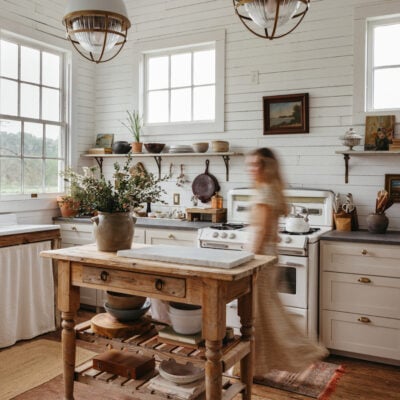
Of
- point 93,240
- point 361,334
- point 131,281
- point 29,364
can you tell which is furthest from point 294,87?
point 29,364

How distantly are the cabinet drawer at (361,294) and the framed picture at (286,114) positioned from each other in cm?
160

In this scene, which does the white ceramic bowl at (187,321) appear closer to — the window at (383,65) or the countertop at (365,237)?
the countertop at (365,237)

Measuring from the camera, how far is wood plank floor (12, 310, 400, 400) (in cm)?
322

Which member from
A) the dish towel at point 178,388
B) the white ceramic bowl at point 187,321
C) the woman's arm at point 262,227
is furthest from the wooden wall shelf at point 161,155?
the dish towel at point 178,388

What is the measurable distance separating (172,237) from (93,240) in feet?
3.36

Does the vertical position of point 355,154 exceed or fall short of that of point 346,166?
it exceeds it

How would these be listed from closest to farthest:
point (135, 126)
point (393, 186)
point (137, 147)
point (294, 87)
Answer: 1. point (393, 186)
2. point (294, 87)
3. point (137, 147)
4. point (135, 126)

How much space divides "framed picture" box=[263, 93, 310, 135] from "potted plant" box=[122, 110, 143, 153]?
5.07ft

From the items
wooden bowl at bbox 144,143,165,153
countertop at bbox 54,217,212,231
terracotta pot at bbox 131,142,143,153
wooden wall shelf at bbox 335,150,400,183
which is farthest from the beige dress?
terracotta pot at bbox 131,142,143,153

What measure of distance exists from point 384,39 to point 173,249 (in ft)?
10.3

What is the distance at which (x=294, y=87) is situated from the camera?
15.6 feet

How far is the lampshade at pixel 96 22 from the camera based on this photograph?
263cm

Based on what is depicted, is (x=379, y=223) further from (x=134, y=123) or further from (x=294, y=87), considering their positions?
(x=134, y=123)

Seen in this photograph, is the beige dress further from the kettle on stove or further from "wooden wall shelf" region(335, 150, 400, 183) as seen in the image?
"wooden wall shelf" region(335, 150, 400, 183)
